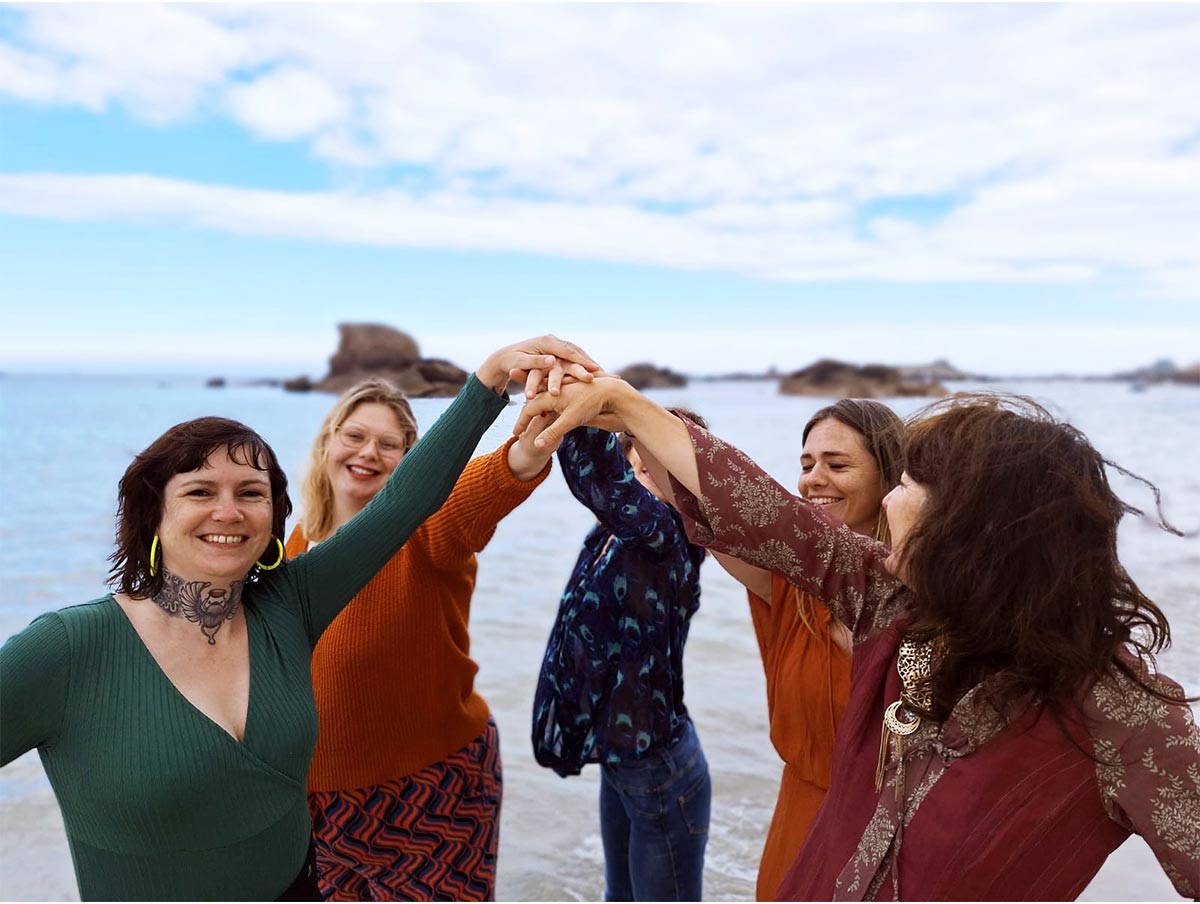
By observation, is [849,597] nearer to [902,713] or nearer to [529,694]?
[902,713]

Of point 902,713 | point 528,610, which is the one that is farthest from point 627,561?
point 528,610

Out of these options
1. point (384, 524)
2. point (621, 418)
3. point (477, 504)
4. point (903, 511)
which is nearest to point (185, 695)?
point (384, 524)

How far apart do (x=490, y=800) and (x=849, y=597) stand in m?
1.60

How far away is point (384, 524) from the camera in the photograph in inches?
87.3

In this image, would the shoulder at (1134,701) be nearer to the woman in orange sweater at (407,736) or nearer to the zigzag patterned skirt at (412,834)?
the woman in orange sweater at (407,736)

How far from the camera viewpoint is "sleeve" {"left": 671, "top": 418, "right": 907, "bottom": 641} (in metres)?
1.75

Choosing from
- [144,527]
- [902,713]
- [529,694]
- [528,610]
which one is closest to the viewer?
[902,713]

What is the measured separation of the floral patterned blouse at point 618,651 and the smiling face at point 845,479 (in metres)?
0.45

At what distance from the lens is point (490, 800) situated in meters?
2.96

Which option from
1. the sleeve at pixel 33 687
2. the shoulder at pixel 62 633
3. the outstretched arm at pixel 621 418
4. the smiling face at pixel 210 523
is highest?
the outstretched arm at pixel 621 418

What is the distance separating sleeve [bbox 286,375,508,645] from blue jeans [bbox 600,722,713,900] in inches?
50.6

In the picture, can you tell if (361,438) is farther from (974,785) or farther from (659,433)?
(974,785)

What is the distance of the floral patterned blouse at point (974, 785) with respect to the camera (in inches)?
58.2

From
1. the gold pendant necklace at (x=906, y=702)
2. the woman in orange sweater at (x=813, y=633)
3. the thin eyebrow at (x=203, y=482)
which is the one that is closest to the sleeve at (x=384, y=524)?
the thin eyebrow at (x=203, y=482)
